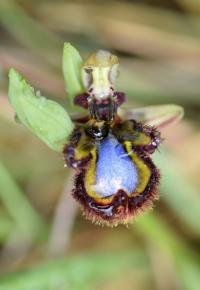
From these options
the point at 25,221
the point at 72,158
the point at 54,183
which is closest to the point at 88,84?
the point at 72,158

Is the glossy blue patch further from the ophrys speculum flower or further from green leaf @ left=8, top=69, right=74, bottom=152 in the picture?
green leaf @ left=8, top=69, right=74, bottom=152

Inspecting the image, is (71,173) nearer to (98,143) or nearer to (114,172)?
(98,143)

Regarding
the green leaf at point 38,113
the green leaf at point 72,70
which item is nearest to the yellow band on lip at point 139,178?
the green leaf at point 38,113

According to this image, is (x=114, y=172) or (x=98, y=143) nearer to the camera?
(x=114, y=172)

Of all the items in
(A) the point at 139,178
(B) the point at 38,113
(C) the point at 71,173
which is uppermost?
(B) the point at 38,113

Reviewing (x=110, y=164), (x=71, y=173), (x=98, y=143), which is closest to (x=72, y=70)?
(x=98, y=143)

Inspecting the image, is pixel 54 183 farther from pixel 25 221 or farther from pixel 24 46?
pixel 24 46

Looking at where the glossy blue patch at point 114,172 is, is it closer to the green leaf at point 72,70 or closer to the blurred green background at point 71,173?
the green leaf at point 72,70
